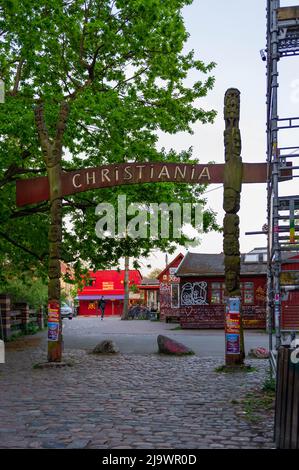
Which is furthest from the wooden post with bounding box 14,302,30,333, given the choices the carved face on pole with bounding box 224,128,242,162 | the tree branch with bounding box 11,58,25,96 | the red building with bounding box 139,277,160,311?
the red building with bounding box 139,277,160,311

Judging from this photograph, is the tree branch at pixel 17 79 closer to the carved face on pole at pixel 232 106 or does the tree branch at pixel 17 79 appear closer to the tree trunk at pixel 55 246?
the tree trunk at pixel 55 246

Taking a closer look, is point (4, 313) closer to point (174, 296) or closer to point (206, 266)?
point (206, 266)

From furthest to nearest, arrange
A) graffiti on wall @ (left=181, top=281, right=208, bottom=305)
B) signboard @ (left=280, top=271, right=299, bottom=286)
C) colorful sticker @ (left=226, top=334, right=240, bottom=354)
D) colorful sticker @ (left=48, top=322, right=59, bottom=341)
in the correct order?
graffiti on wall @ (left=181, top=281, right=208, bottom=305)
colorful sticker @ (left=48, top=322, right=59, bottom=341)
colorful sticker @ (left=226, top=334, right=240, bottom=354)
signboard @ (left=280, top=271, right=299, bottom=286)

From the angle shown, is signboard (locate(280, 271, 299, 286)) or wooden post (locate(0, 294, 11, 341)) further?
wooden post (locate(0, 294, 11, 341))

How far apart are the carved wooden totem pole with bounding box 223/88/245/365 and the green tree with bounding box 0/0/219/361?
449cm

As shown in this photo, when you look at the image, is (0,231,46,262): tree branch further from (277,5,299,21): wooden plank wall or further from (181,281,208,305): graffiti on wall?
(181,281,208,305): graffiti on wall

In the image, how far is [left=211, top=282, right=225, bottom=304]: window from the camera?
37.2 meters

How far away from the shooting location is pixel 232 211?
14.0 meters

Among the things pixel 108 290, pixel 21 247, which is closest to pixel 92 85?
pixel 21 247

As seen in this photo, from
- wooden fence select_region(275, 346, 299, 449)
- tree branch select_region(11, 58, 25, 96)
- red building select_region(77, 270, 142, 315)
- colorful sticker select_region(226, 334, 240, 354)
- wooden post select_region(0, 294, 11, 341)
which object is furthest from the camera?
red building select_region(77, 270, 142, 315)

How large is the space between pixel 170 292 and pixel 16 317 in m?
24.3

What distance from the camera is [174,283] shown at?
163ft

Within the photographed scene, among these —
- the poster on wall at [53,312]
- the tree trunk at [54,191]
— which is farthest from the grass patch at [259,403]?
the tree trunk at [54,191]
